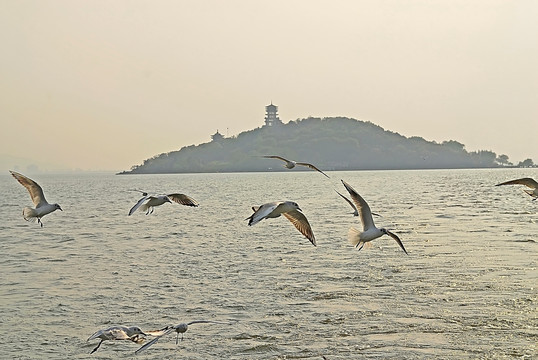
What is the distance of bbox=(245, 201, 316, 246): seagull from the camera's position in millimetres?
11020

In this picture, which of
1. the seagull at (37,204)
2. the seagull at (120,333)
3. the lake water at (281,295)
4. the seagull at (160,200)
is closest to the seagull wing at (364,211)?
the seagull at (160,200)

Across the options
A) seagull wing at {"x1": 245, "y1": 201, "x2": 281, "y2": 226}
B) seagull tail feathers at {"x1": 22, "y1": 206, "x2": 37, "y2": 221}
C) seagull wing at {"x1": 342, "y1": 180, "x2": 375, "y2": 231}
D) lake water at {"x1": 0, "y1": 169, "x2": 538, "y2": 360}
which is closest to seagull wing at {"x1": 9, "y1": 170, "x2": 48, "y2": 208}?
seagull tail feathers at {"x1": 22, "y1": 206, "x2": 37, "y2": 221}

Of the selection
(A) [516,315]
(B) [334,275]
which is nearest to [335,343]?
(A) [516,315]


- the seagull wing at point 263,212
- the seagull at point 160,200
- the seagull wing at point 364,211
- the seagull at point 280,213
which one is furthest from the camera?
the seagull at point 160,200

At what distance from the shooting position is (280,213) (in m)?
13.1

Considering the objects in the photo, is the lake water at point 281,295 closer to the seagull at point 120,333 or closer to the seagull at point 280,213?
the seagull at point 280,213

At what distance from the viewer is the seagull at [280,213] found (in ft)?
36.2

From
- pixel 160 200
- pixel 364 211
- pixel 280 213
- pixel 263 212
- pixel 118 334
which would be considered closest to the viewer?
pixel 263 212

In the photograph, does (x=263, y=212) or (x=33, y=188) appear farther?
(x=33, y=188)

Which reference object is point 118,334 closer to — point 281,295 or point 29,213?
point 29,213

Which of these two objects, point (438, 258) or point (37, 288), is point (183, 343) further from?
point (438, 258)

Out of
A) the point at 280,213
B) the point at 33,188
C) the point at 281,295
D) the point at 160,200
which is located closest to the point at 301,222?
the point at 280,213

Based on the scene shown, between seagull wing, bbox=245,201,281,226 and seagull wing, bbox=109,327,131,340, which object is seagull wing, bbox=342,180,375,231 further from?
seagull wing, bbox=109,327,131,340

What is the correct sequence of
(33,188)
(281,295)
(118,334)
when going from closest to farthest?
(118,334) → (33,188) → (281,295)
